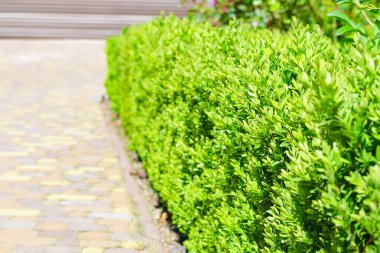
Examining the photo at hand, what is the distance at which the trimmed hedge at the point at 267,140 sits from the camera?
198 centimetres

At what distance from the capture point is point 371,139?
200 centimetres

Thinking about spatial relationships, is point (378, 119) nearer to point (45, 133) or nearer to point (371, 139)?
point (371, 139)

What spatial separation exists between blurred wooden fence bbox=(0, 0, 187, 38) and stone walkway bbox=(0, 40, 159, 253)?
9269 mm

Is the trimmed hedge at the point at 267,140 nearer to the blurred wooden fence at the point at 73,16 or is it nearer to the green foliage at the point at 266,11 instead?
the green foliage at the point at 266,11

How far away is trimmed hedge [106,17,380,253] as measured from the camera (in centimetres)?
198

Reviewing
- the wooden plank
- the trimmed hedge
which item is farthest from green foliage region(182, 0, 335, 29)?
the wooden plank

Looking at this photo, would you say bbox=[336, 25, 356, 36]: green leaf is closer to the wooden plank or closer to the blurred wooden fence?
the blurred wooden fence

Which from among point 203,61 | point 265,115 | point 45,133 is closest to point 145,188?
point 203,61

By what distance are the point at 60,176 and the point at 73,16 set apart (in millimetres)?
18093

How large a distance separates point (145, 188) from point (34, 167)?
1590 millimetres

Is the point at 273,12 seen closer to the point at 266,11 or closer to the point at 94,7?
the point at 266,11

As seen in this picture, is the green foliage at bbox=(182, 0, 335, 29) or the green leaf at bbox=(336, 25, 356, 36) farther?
the green foliage at bbox=(182, 0, 335, 29)

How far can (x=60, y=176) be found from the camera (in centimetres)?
664

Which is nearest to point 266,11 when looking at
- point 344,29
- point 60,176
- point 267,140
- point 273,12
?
point 273,12
